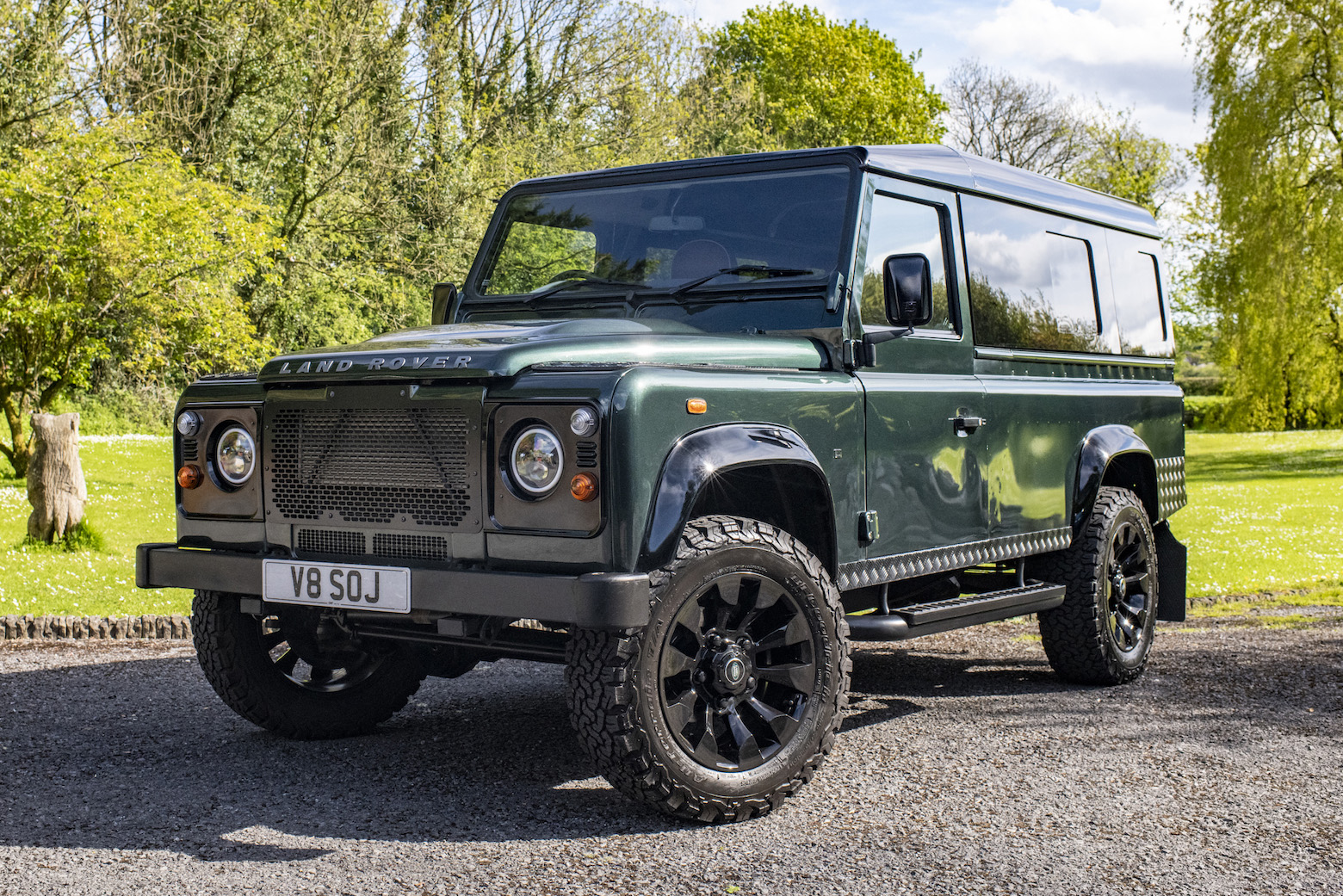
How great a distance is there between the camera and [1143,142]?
178 feet

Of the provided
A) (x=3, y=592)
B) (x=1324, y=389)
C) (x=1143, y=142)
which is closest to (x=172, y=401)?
(x=3, y=592)

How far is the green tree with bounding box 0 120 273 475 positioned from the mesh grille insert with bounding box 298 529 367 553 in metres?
15.3

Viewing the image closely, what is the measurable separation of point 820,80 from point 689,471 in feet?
140

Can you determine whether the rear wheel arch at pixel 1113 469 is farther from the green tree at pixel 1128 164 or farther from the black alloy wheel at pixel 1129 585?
the green tree at pixel 1128 164

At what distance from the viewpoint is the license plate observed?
4.32m

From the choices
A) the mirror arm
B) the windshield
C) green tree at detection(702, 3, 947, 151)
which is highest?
green tree at detection(702, 3, 947, 151)

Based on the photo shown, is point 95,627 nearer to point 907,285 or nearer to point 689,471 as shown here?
point 689,471

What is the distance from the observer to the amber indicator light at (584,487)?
4.07m

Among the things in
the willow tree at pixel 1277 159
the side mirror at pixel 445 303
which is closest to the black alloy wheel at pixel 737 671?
the side mirror at pixel 445 303

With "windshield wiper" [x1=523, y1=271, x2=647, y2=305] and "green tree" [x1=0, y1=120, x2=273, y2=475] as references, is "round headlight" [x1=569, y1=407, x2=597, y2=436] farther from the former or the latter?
"green tree" [x1=0, y1=120, x2=273, y2=475]

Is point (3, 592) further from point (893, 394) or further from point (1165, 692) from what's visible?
point (1165, 692)

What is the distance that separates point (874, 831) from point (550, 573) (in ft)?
4.47

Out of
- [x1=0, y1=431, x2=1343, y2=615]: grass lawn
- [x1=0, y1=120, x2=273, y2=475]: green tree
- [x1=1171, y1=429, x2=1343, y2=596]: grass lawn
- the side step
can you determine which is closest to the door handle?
the side step

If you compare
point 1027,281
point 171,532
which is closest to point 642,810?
point 1027,281
